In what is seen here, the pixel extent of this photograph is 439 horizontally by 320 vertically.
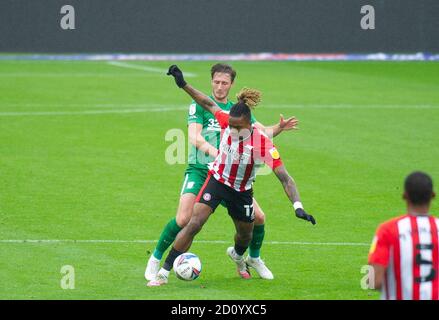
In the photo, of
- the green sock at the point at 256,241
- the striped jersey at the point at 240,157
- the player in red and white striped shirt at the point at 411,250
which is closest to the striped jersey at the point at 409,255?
the player in red and white striped shirt at the point at 411,250

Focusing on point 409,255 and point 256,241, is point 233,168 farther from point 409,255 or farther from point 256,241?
point 409,255

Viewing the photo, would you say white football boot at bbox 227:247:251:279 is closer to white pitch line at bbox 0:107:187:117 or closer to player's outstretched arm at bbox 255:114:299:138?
player's outstretched arm at bbox 255:114:299:138

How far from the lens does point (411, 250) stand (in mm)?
7598

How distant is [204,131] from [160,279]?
1.91 metres

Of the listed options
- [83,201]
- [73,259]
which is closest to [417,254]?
[73,259]

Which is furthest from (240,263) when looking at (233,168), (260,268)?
(233,168)

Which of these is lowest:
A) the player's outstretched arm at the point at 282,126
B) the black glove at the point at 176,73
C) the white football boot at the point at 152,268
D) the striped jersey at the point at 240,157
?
the white football boot at the point at 152,268

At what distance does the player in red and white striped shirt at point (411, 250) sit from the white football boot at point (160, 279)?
4024 millimetres

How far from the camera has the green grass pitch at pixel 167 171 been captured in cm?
1180

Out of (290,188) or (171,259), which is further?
(171,259)

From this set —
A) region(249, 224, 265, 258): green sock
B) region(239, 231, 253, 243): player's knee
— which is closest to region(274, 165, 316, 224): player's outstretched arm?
region(239, 231, 253, 243): player's knee

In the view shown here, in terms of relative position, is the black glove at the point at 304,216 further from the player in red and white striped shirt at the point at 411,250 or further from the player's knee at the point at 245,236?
the player in red and white striped shirt at the point at 411,250
